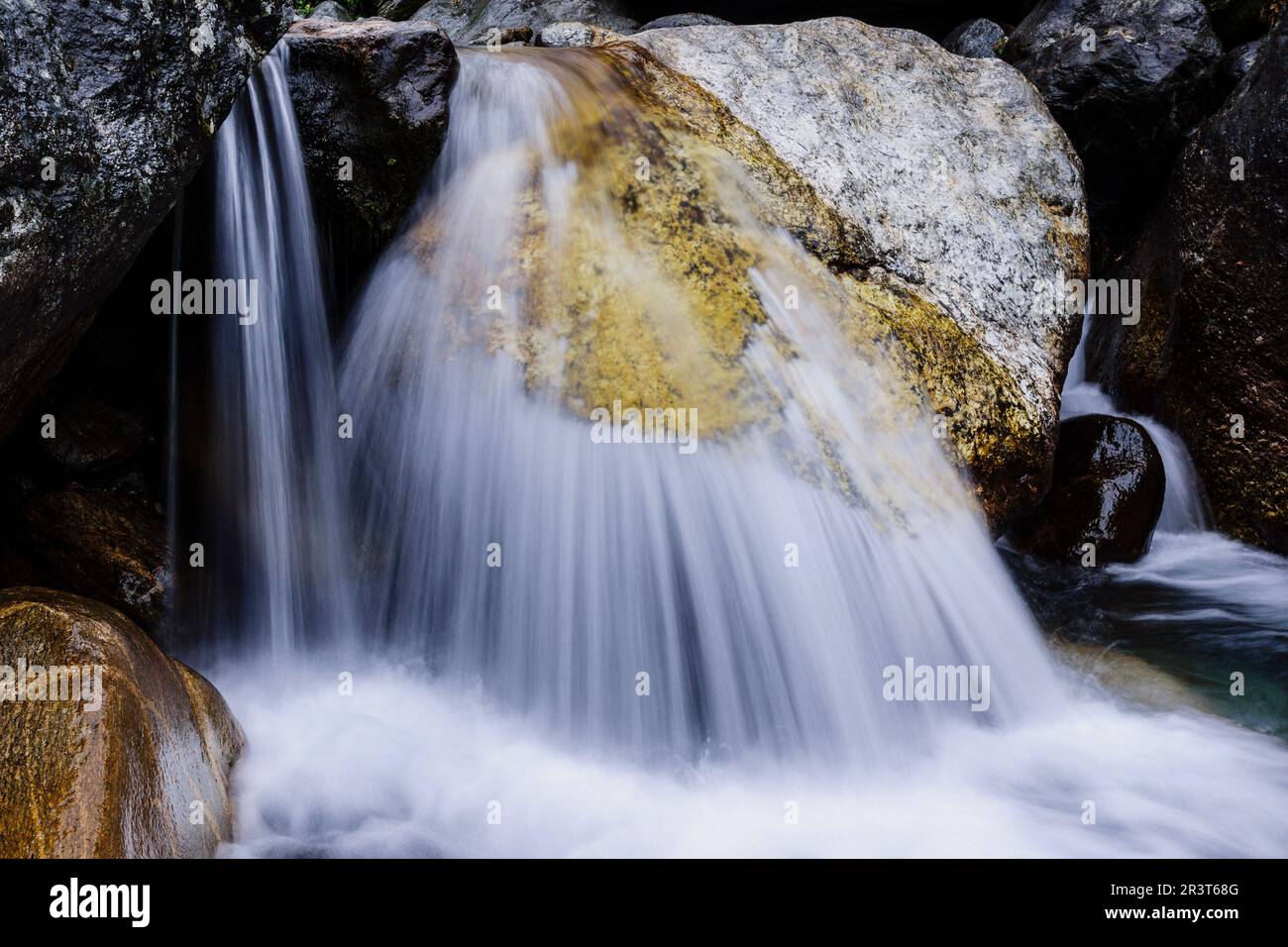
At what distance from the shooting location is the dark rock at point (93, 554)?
440 centimetres

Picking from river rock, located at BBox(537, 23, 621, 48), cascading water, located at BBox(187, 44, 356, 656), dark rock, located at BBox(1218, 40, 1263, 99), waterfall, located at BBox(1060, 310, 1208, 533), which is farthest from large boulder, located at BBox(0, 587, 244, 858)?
dark rock, located at BBox(1218, 40, 1263, 99)

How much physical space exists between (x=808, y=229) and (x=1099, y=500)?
2.46 metres

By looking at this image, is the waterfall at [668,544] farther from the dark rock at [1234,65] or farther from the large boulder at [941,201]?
the dark rock at [1234,65]

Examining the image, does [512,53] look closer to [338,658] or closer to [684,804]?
[338,658]

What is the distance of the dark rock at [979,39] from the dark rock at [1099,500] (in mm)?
5501

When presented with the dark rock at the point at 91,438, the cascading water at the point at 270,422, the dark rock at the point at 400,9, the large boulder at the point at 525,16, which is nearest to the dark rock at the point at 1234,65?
the large boulder at the point at 525,16

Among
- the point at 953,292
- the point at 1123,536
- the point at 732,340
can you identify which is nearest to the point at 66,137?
the point at 732,340

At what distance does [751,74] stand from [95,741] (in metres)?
4.96

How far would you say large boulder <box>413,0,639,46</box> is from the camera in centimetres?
1137

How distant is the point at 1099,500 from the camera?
18.3 ft

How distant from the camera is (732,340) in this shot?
447cm

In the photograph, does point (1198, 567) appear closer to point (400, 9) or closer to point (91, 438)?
point (91, 438)

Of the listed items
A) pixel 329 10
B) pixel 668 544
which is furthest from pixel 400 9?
pixel 668 544

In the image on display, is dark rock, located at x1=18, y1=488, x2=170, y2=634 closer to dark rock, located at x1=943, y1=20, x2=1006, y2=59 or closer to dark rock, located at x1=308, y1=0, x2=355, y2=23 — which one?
dark rock, located at x1=943, y1=20, x2=1006, y2=59
